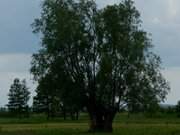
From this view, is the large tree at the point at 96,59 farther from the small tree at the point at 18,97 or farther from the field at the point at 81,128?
the small tree at the point at 18,97

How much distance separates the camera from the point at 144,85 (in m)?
54.7

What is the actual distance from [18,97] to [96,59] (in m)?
69.0

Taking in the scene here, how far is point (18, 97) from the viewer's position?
122812mm

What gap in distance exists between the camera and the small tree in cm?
12306

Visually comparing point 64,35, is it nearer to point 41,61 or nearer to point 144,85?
point 41,61

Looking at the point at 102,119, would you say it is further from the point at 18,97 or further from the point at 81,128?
the point at 18,97

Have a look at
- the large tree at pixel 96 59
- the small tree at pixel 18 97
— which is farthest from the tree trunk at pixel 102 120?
the small tree at pixel 18 97

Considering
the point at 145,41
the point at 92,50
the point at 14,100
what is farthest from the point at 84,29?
the point at 14,100

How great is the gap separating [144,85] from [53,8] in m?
11.7

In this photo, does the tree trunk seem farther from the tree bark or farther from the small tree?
the small tree

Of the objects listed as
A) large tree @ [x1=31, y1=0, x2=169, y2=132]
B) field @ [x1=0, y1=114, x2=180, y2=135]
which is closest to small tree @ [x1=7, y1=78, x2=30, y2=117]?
field @ [x1=0, y1=114, x2=180, y2=135]

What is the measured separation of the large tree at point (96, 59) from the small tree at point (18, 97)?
6707cm

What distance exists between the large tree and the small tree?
6707 cm

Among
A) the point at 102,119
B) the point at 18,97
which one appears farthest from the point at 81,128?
the point at 18,97
